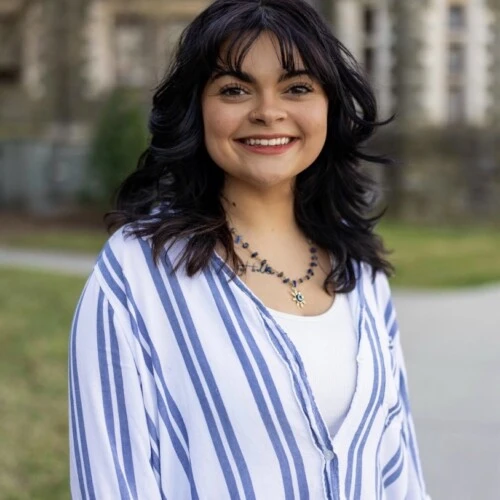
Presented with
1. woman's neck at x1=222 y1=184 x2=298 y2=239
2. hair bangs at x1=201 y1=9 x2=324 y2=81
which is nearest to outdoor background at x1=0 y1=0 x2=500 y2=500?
woman's neck at x1=222 y1=184 x2=298 y2=239

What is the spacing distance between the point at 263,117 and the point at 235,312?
0.38 meters

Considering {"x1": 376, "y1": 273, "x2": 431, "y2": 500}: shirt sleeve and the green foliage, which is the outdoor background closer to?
the green foliage

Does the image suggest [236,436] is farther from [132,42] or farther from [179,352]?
[132,42]

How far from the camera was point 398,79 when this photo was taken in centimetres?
1697

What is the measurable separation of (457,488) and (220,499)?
286cm

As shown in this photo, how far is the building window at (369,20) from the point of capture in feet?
56.5

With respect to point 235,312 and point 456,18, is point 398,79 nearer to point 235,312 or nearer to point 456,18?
point 456,18

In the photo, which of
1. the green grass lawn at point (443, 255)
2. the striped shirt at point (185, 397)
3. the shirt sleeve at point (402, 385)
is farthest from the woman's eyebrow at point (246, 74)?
the green grass lawn at point (443, 255)

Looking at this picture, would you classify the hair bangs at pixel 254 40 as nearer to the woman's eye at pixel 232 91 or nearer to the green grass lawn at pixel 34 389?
the woman's eye at pixel 232 91

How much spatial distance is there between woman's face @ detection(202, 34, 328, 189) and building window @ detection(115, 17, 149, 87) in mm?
17064

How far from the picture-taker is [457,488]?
427cm

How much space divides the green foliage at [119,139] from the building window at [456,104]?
5885mm

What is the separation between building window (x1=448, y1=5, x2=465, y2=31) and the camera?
17.0m

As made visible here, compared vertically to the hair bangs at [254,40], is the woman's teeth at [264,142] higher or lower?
lower
